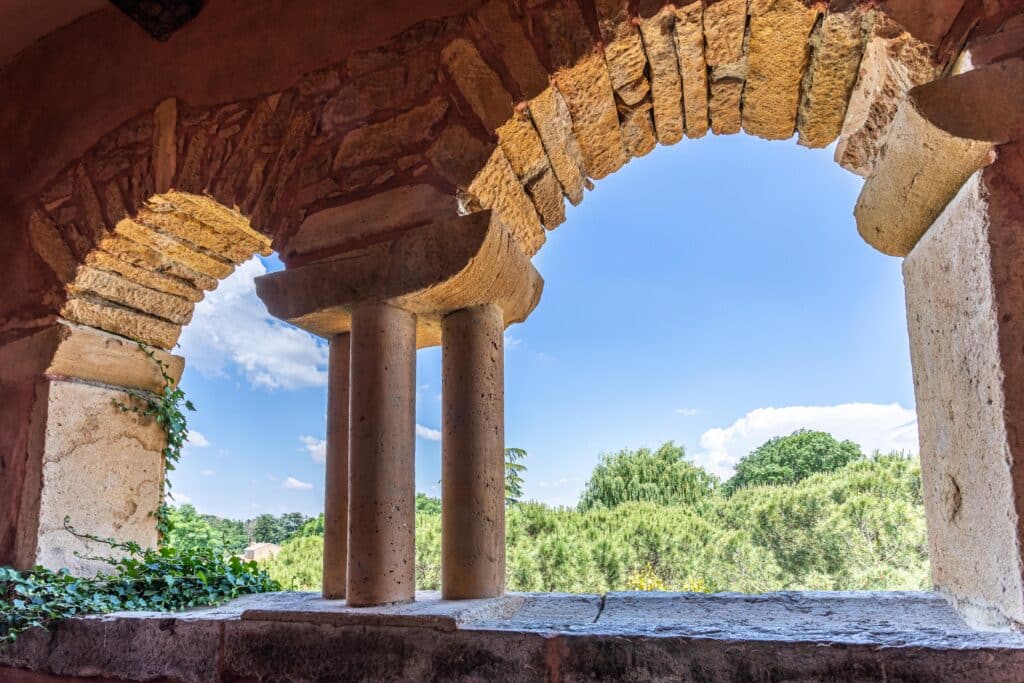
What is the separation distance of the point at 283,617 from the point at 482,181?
1191mm

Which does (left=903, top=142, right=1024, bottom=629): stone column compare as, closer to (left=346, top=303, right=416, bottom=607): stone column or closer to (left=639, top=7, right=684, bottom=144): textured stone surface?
(left=639, top=7, right=684, bottom=144): textured stone surface

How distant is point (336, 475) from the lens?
2043mm

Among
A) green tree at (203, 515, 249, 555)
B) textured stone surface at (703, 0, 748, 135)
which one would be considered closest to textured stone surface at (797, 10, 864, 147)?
textured stone surface at (703, 0, 748, 135)

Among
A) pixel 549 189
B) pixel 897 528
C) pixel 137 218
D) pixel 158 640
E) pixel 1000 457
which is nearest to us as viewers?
pixel 1000 457

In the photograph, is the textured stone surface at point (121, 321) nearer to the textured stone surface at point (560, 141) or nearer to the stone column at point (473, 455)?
the stone column at point (473, 455)

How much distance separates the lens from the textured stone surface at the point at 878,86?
1457 mm

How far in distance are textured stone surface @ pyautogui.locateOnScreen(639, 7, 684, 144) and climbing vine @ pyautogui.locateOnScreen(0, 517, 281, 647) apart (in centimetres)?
204

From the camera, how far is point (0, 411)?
2.52m

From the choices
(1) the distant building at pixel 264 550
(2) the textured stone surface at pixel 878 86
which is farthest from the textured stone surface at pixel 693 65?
(1) the distant building at pixel 264 550

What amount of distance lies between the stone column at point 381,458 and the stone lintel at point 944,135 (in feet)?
4.02

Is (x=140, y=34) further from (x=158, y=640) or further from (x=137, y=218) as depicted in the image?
(x=158, y=640)

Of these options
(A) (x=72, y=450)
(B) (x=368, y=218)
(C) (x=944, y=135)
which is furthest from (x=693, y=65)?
(A) (x=72, y=450)

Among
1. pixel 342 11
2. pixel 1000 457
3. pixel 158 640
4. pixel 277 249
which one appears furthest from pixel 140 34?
pixel 1000 457

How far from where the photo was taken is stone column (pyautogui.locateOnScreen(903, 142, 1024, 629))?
1.21 m
